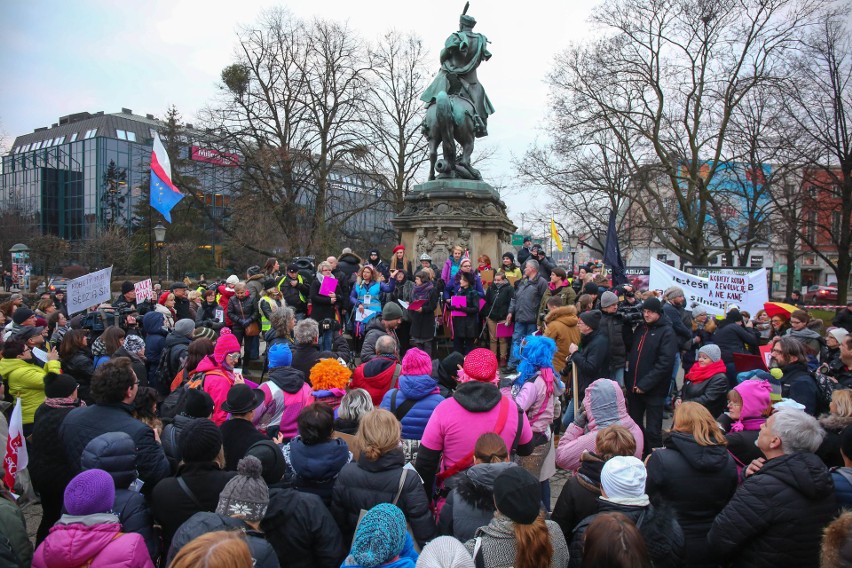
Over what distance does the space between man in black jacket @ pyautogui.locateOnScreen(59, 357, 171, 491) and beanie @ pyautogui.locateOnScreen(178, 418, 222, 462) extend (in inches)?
23.7

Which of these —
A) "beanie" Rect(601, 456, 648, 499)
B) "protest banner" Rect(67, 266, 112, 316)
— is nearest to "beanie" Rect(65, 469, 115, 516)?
Answer: "beanie" Rect(601, 456, 648, 499)

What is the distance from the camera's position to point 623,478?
3.04m

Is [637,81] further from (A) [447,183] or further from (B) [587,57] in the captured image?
(A) [447,183]

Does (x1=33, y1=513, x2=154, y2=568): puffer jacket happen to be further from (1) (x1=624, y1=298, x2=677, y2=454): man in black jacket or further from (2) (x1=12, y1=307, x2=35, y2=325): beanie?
(1) (x1=624, y1=298, x2=677, y2=454): man in black jacket

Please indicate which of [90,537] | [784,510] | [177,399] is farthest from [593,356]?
[90,537]

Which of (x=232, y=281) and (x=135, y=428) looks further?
(x=232, y=281)

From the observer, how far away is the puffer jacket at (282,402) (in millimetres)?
4508

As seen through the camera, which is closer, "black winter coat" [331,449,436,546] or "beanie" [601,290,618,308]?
"black winter coat" [331,449,436,546]

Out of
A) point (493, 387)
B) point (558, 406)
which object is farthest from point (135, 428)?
point (558, 406)

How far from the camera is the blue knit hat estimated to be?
2.57 metres

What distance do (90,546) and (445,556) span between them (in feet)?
5.27

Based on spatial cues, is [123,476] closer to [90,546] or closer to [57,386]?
[90,546]

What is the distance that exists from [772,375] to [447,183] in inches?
317

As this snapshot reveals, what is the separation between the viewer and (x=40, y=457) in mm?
4223
